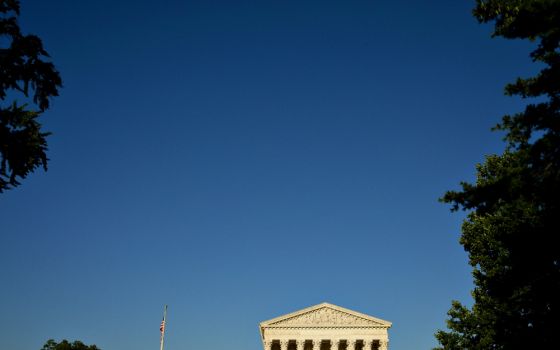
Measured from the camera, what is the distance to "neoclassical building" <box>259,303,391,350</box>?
5603 cm

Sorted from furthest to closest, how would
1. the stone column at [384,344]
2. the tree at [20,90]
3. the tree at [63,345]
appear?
the tree at [63,345] < the stone column at [384,344] < the tree at [20,90]

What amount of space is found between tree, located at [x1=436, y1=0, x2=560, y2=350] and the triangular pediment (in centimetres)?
2880

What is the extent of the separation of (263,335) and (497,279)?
123 ft

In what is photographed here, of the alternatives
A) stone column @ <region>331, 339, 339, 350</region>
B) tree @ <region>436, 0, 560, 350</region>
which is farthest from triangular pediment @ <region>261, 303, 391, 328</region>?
tree @ <region>436, 0, 560, 350</region>

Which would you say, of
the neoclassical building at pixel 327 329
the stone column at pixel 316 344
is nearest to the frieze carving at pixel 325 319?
the neoclassical building at pixel 327 329

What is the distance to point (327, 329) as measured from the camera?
5669 centimetres

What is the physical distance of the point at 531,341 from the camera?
22344 mm

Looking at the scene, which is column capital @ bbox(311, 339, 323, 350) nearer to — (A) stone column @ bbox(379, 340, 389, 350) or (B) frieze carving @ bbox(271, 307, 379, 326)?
(B) frieze carving @ bbox(271, 307, 379, 326)

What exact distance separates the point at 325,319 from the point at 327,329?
1.20 metres

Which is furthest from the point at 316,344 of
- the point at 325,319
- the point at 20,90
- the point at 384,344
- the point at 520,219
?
the point at 20,90

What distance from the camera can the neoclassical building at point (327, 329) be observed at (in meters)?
56.0

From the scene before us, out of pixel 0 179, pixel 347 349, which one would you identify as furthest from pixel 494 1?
Result: pixel 347 349

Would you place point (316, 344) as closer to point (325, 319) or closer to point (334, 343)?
point (334, 343)

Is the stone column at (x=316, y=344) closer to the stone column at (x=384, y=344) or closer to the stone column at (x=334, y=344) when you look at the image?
the stone column at (x=334, y=344)
